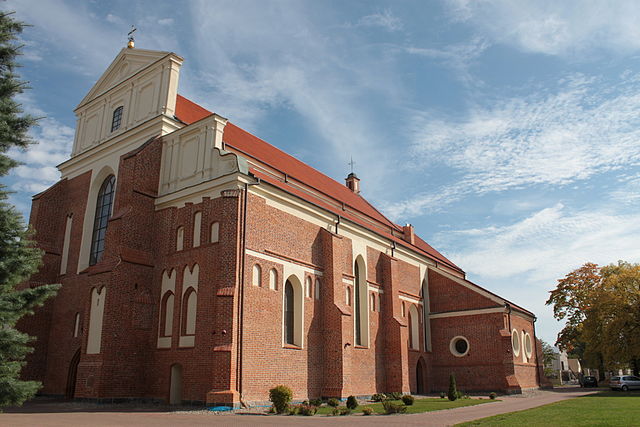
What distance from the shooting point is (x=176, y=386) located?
17.7 m

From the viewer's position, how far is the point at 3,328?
12062 mm

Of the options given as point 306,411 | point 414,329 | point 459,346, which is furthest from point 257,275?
point 459,346

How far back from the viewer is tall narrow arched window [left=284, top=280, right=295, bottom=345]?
1984 cm

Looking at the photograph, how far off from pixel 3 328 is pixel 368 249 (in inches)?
659

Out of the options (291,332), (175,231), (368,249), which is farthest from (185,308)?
(368,249)

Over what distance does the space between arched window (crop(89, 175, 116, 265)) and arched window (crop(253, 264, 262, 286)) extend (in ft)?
24.1

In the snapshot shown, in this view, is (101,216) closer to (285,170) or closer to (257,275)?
(257,275)

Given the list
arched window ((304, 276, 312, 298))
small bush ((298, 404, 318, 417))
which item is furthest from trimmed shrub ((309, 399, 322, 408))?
arched window ((304, 276, 312, 298))

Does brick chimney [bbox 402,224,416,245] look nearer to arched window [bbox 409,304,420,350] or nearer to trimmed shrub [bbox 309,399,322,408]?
arched window [bbox 409,304,420,350]

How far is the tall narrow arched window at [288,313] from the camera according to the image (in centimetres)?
1984

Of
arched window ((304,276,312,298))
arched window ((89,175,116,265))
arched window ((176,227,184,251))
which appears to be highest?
arched window ((89,175,116,265))

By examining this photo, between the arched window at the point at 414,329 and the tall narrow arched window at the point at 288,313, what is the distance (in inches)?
413

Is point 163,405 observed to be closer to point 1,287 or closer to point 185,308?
point 185,308

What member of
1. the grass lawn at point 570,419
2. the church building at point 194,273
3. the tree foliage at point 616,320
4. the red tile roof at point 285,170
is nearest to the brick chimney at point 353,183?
the red tile roof at point 285,170
